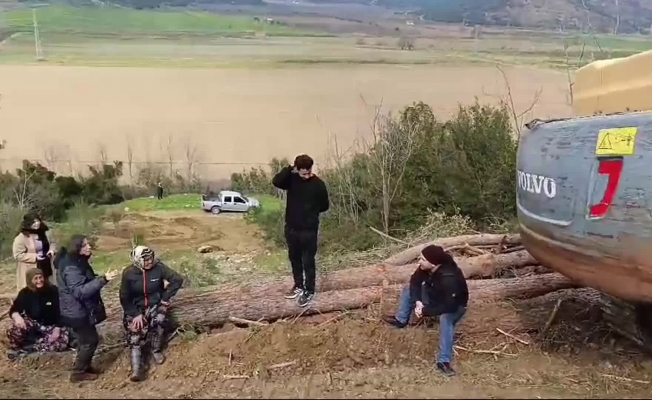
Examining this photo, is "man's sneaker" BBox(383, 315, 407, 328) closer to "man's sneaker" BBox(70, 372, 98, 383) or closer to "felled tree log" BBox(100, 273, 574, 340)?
"felled tree log" BBox(100, 273, 574, 340)

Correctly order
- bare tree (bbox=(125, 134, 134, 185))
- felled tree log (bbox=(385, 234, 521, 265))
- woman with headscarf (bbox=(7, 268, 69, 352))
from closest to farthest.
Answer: woman with headscarf (bbox=(7, 268, 69, 352)) < felled tree log (bbox=(385, 234, 521, 265)) < bare tree (bbox=(125, 134, 134, 185))

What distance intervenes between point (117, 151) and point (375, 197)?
35246 mm

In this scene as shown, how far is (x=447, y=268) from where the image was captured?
5.84 meters

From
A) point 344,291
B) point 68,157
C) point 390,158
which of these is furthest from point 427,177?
point 68,157

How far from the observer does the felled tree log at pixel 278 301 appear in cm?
692

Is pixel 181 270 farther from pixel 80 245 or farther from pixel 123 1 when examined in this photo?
pixel 123 1

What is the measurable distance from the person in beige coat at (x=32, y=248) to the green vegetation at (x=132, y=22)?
65.3 metres

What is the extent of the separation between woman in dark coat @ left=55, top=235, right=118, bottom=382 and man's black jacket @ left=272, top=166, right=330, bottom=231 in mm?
1742

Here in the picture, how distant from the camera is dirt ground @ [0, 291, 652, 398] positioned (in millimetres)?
5602

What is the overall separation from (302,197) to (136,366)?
2075 millimetres

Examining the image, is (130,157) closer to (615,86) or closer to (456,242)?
(456,242)

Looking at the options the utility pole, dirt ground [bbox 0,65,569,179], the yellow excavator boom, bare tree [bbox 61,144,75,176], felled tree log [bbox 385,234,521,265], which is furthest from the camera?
the utility pole

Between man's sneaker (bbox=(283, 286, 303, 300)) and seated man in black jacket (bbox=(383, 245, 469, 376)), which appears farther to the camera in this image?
man's sneaker (bbox=(283, 286, 303, 300))

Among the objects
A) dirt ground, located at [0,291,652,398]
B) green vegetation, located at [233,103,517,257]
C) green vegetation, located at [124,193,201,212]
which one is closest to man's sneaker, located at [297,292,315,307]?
dirt ground, located at [0,291,652,398]
